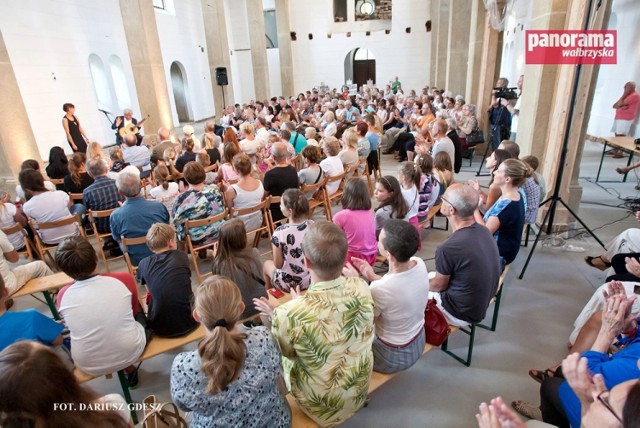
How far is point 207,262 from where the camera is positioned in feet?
13.5

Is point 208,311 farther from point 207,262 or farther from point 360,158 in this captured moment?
point 360,158

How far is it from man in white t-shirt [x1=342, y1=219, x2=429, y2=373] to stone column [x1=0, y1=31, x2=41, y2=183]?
22.9 ft

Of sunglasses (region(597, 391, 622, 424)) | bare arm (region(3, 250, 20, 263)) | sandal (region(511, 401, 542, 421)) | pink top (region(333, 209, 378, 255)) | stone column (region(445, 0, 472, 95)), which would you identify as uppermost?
stone column (region(445, 0, 472, 95))

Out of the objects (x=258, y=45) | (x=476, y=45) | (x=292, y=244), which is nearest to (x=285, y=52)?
(x=258, y=45)

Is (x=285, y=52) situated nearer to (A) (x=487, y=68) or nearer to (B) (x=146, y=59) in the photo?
(B) (x=146, y=59)

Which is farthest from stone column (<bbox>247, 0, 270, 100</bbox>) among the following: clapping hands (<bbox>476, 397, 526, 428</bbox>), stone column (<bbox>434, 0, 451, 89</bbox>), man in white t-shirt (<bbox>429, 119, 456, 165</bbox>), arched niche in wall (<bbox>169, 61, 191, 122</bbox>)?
clapping hands (<bbox>476, 397, 526, 428</bbox>)

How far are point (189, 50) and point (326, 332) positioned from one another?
16.1 meters

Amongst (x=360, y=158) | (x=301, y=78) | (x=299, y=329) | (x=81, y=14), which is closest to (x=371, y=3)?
(x=301, y=78)

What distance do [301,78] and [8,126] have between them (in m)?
14.2

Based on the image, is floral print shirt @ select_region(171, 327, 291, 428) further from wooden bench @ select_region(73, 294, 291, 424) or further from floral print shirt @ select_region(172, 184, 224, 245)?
floral print shirt @ select_region(172, 184, 224, 245)

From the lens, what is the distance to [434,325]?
214cm

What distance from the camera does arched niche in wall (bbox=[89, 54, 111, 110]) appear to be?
10.4 meters

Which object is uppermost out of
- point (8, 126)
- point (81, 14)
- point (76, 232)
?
point (81, 14)

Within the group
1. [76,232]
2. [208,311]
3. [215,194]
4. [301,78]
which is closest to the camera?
[208,311]
